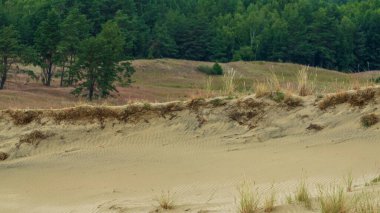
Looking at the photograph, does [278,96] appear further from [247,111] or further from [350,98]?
[350,98]

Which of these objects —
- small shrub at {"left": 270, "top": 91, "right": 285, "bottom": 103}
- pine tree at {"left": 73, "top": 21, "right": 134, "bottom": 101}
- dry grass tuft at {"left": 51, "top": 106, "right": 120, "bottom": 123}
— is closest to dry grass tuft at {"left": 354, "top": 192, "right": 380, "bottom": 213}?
small shrub at {"left": 270, "top": 91, "right": 285, "bottom": 103}

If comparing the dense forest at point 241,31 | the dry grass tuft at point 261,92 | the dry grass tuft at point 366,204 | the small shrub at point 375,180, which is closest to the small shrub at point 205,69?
the dense forest at point 241,31

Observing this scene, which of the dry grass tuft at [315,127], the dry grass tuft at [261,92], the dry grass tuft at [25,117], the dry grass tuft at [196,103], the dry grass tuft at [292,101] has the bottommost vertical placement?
the dry grass tuft at [25,117]

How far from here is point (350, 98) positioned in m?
11.7

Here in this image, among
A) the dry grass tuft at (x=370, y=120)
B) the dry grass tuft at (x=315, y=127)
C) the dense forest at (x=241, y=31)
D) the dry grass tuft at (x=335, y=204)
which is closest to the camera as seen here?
the dry grass tuft at (x=335, y=204)

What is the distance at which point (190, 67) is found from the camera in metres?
71.9

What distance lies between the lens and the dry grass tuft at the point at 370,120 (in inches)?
432

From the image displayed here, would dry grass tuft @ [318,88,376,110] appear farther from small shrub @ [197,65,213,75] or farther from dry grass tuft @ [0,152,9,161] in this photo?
small shrub @ [197,65,213,75]

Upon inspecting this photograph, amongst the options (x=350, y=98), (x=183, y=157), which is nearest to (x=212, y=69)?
(x=350, y=98)

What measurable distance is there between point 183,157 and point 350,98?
3219mm

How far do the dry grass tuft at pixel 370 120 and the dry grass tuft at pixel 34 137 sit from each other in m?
5.80

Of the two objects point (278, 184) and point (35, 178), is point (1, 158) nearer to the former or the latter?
point (35, 178)

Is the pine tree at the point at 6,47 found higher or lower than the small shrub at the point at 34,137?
higher

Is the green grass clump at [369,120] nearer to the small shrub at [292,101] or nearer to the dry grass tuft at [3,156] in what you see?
the small shrub at [292,101]
